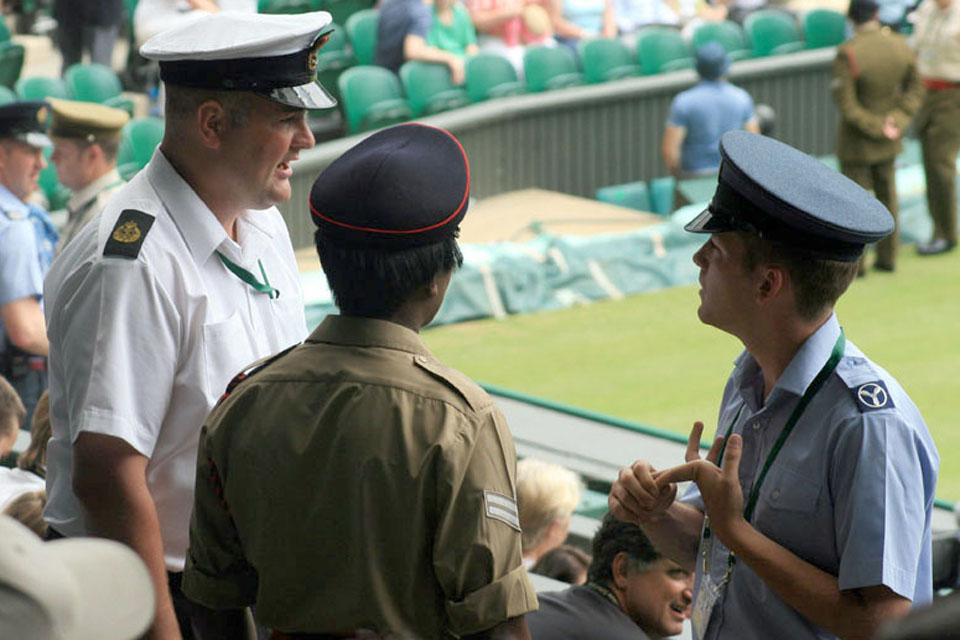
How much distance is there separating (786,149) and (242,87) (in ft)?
2.98

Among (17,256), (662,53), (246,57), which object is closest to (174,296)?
(246,57)

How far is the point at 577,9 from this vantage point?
12.3m

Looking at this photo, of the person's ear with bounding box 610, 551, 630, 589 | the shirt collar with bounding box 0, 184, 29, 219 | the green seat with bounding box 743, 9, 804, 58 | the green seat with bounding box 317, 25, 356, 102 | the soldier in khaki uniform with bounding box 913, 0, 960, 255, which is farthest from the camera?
the green seat with bounding box 743, 9, 804, 58

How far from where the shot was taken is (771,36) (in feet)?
41.0

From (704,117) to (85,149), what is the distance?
5.55 m

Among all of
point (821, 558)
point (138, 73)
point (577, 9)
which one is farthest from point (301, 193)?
point (821, 558)

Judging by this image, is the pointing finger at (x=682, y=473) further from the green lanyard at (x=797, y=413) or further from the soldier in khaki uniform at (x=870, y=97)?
the soldier in khaki uniform at (x=870, y=97)

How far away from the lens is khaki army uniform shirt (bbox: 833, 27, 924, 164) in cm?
935

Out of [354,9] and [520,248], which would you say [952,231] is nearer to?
[520,248]

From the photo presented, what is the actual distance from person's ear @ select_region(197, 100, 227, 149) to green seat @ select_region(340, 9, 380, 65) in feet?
28.0

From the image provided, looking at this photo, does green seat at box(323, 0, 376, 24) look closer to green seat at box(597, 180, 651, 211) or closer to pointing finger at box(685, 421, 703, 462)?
green seat at box(597, 180, 651, 211)

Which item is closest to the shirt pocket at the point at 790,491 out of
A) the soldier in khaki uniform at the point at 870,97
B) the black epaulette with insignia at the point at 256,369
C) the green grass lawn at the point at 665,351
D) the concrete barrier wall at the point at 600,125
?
the black epaulette with insignia at the point at 256,369

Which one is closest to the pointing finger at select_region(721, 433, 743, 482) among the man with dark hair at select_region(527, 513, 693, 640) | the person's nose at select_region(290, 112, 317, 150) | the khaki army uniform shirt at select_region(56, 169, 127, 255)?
the person's nose at select_region(290, 112, 317, 150)

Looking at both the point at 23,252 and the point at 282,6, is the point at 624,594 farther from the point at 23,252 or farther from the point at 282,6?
the point at 282,6
